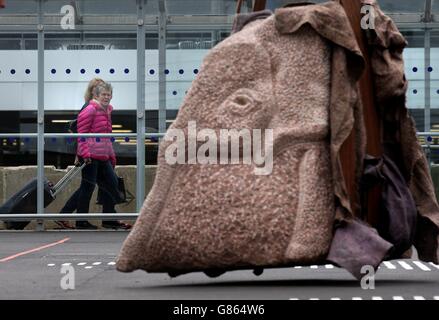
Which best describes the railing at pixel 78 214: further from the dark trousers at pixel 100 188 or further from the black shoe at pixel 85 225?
the black shoe at pixel 85 225

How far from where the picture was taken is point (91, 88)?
21125mm

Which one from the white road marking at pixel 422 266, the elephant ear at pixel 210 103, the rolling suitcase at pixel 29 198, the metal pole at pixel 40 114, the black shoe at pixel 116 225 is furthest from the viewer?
the metal pole at pixel 40 114

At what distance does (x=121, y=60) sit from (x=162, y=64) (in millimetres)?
618

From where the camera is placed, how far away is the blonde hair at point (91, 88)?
69.1ft

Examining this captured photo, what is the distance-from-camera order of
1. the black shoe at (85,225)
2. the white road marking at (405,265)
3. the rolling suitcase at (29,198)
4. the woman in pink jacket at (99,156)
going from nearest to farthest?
the white road marking at (405,265) → the woman in pink jacket at (99,156) → the black shoe at (85,225) → the rolling suitcase at (29,198)

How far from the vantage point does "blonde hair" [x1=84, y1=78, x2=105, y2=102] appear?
21.1 m

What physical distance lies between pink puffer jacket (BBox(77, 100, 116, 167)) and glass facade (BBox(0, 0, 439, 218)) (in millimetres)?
130

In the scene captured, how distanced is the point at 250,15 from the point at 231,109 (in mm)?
907

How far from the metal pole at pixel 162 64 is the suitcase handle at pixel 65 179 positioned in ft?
4.23

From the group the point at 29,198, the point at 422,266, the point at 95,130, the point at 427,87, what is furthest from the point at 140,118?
the point at 422,266

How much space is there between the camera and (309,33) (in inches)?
398

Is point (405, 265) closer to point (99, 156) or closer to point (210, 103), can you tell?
point (210, 103)

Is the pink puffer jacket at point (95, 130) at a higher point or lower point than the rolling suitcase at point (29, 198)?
higher

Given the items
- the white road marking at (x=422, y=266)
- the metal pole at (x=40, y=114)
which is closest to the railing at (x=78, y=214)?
the metal pole at (x=40, y=114)
